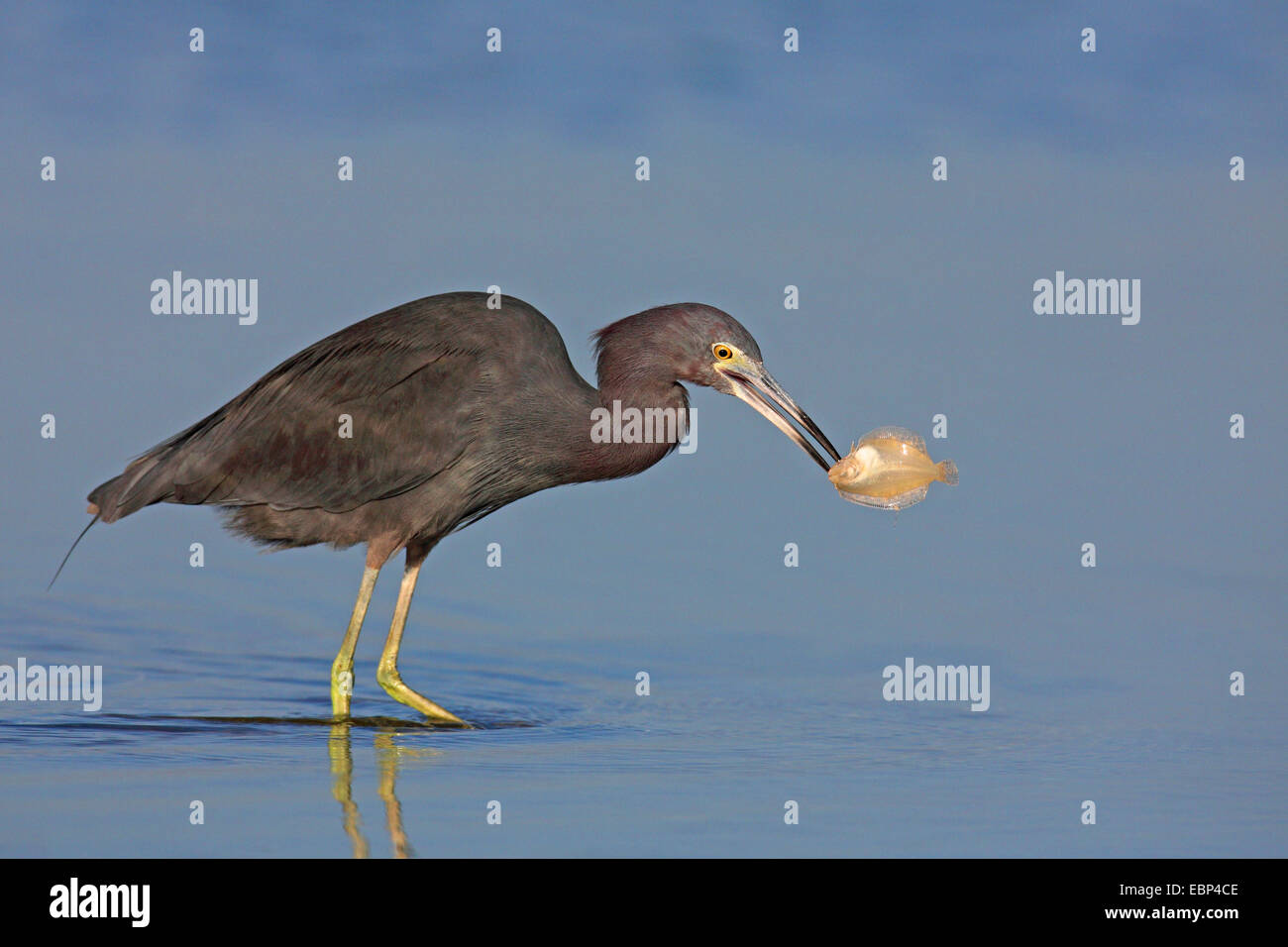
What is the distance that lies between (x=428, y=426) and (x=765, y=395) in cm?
208

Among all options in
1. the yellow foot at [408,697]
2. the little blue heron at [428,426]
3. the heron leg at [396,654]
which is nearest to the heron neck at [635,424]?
the little blue heron at [428,426]

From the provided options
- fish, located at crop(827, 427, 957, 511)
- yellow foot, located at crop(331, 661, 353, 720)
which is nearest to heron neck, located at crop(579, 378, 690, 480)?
fish, located at crop(827, 427, 957, 511)

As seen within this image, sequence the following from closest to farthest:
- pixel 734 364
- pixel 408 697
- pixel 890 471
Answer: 1. pixel 890 471
2. pixel 734 364
3. pixel 408 697

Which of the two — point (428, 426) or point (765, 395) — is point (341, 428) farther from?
point (765, 395)

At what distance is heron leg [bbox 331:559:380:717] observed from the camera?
456 inches

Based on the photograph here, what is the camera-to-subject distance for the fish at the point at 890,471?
34.9 ft

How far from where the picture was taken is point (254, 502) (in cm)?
1165

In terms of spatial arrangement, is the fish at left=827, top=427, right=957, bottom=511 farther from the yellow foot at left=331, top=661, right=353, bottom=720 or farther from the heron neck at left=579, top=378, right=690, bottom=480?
the yellow foot at left=331, top=661, right=353, bottom=720

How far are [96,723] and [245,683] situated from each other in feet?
5.75

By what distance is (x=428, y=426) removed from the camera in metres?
11.3

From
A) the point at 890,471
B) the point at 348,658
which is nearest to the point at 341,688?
the point at 348,658

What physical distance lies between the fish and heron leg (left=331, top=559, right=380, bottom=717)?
119 inches

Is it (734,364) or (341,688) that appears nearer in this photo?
(734,364)

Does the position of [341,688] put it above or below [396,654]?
below
